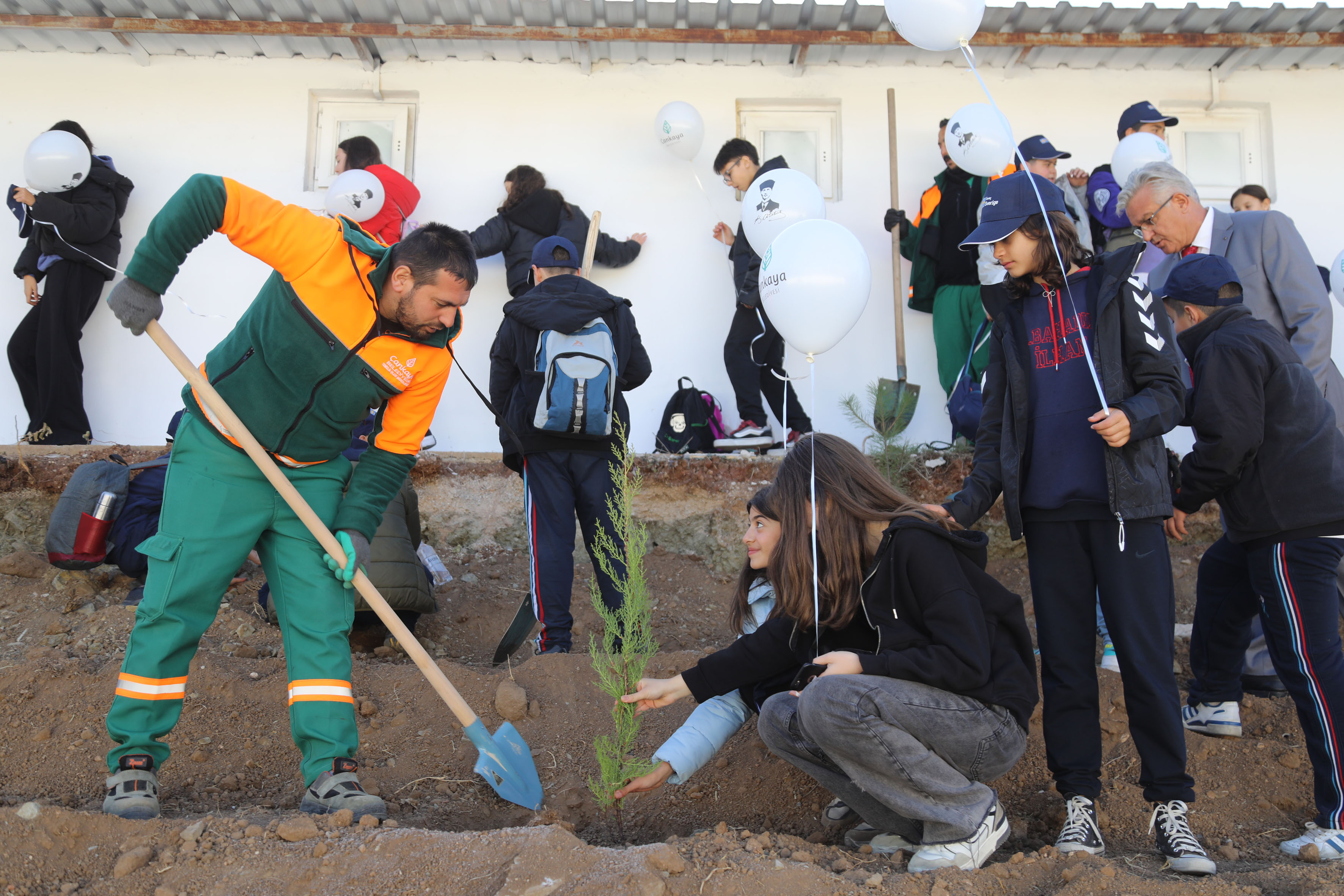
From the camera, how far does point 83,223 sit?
245 inches

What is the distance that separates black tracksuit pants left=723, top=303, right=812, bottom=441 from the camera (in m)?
6.20

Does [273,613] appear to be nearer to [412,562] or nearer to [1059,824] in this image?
[412,562]

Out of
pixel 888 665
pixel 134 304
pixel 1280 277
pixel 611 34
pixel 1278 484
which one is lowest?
pixel 888 665

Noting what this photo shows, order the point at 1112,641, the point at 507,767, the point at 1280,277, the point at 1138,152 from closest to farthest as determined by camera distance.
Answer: the point at 1112,641 < the point at 507,767 < the point at 1280,277 < the point at 1138,152

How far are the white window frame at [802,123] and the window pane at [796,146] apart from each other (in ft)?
0.06

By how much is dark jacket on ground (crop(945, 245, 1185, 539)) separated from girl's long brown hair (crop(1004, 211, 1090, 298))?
0.26ft

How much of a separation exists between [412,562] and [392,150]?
3838mm

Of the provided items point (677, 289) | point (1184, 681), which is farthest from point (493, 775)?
point (677, 289)

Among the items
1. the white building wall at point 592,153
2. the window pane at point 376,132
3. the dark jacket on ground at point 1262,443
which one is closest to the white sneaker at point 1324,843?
the dark jacket on ground at point 1262,443

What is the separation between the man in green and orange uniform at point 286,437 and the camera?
2730mm

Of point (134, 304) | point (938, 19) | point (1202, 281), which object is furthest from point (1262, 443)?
point (134, 304)

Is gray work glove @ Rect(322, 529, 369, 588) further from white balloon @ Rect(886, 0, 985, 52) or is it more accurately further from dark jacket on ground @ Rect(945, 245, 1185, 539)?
white balloon @ Rect(886, 0, 985, 52)

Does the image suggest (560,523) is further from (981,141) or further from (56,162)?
(56,162)

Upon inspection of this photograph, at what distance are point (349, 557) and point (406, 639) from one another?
31cm
